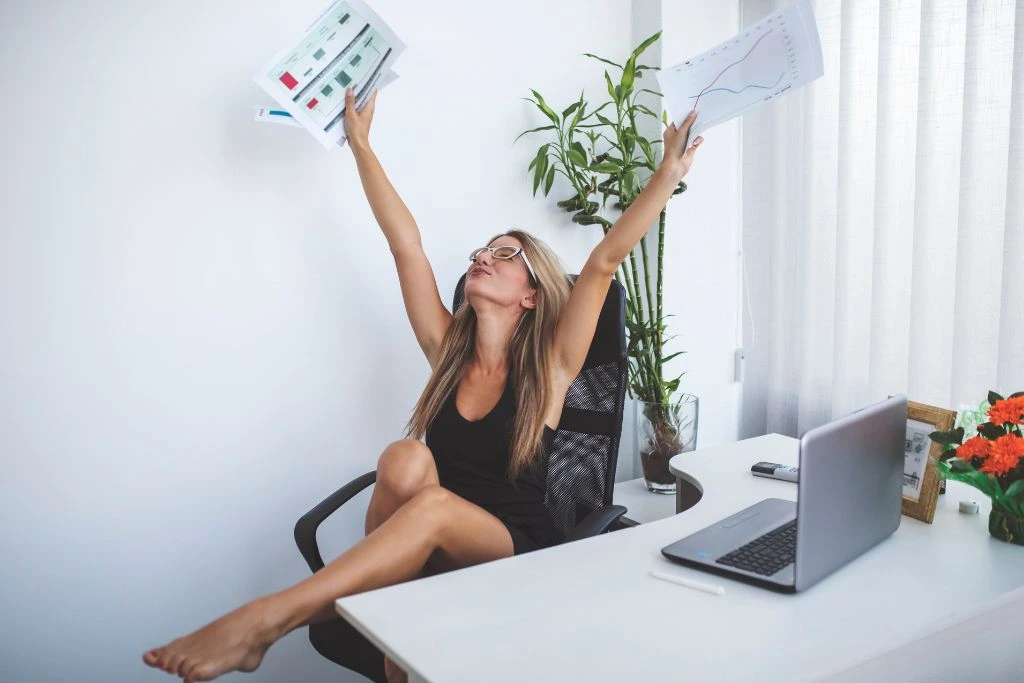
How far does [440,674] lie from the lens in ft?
3.29

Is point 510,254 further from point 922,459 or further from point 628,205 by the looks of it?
point 922,459

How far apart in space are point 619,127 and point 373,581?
1706 millimetres

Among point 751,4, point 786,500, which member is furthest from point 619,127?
point 786,500

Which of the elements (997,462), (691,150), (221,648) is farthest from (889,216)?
(221,648)

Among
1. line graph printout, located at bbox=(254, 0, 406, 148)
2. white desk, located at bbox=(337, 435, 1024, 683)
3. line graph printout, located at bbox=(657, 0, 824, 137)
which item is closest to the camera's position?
white desk, located at bbox=(337, 435, 1024, 683)

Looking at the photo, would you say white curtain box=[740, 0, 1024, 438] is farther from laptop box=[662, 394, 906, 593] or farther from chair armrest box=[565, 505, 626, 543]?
chair armrest box=[565, 505, 626, 543]

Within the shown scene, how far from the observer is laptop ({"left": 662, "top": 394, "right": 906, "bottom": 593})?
120cm

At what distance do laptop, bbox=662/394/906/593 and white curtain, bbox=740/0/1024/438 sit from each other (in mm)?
1100

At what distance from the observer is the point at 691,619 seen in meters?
1.15

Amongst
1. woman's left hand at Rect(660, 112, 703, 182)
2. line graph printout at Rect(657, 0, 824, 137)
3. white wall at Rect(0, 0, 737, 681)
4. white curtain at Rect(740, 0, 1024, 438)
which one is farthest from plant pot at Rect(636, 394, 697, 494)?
line graph printout at Rect(657, 0, 824, 137)

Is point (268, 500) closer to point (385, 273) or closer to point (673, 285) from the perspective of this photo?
point (385, 273)

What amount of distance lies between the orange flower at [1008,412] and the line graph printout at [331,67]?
1.56m

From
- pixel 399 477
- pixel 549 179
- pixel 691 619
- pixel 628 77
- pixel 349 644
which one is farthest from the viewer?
pixel 549 179

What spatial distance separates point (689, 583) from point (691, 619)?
0.36 ft
